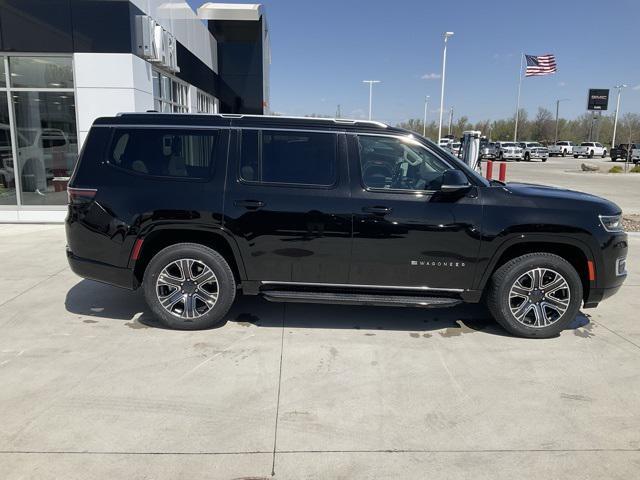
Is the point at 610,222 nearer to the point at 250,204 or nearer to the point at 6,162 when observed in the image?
the point at 250,204

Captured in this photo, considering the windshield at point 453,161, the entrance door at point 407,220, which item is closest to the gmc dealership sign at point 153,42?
the entrance door at point 407,220

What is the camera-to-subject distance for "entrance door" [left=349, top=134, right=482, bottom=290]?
14.7 feet

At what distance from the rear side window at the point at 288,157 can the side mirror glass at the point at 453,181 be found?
98 centimetres

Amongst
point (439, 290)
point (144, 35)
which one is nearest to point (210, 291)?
point (439, 290)

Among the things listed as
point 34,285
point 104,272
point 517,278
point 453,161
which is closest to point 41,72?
point 34,285

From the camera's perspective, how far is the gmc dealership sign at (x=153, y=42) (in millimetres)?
9730

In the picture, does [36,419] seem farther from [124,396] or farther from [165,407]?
[165,407]

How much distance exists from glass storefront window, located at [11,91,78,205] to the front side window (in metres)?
7.75

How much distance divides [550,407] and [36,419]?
11.5ft

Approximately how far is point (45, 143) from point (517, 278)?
390 inches

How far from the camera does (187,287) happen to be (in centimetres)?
471

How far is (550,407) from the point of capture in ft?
11.5

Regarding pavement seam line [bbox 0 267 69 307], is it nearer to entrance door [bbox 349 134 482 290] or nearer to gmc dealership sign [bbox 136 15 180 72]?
entrance door [bbox 349 134 482 290]

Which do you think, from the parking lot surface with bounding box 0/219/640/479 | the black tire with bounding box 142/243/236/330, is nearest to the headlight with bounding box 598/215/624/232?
the parking lot surface with bounding box 0/219/640/479
